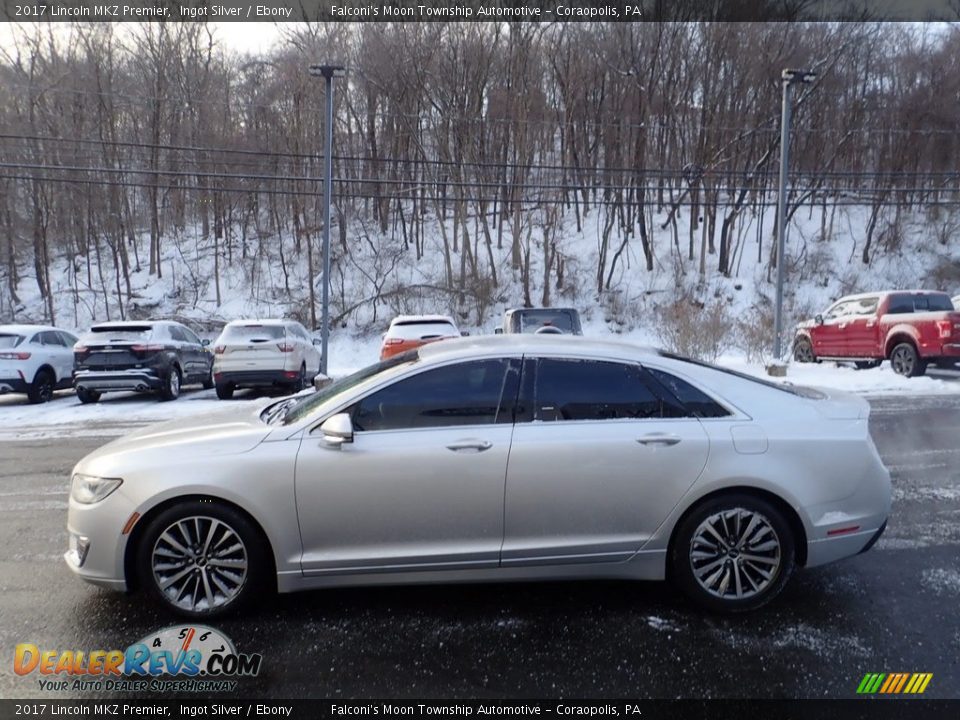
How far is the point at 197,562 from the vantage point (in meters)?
3.71

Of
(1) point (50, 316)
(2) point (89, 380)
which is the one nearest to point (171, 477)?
(2) point (89, 380)

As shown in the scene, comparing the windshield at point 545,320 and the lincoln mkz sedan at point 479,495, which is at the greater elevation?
the windshield at point 545,320

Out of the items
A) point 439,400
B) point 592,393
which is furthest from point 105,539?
point 592,393

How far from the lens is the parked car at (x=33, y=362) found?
545 inches

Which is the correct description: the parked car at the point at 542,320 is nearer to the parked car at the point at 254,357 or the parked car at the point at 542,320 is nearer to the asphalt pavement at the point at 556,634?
the parked car at the point at 254,357

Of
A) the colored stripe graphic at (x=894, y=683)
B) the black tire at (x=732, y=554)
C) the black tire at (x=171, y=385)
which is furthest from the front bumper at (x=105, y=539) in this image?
the black tire at (x=171, y=385)

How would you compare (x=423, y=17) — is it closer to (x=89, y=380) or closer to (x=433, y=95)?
(x=433, y=95)

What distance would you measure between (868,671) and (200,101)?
36295 mm

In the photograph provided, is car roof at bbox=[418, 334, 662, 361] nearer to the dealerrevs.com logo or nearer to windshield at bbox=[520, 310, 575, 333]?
the dealerrevs.com logo

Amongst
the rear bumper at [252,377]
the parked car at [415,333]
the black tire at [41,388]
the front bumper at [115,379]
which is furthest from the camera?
the parked car at [415,333]

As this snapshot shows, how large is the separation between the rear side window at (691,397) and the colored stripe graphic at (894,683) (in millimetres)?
1477

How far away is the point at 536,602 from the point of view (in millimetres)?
4023

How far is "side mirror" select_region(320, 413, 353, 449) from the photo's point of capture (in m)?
3.68

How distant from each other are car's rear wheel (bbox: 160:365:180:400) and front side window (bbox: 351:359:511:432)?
457 inches
